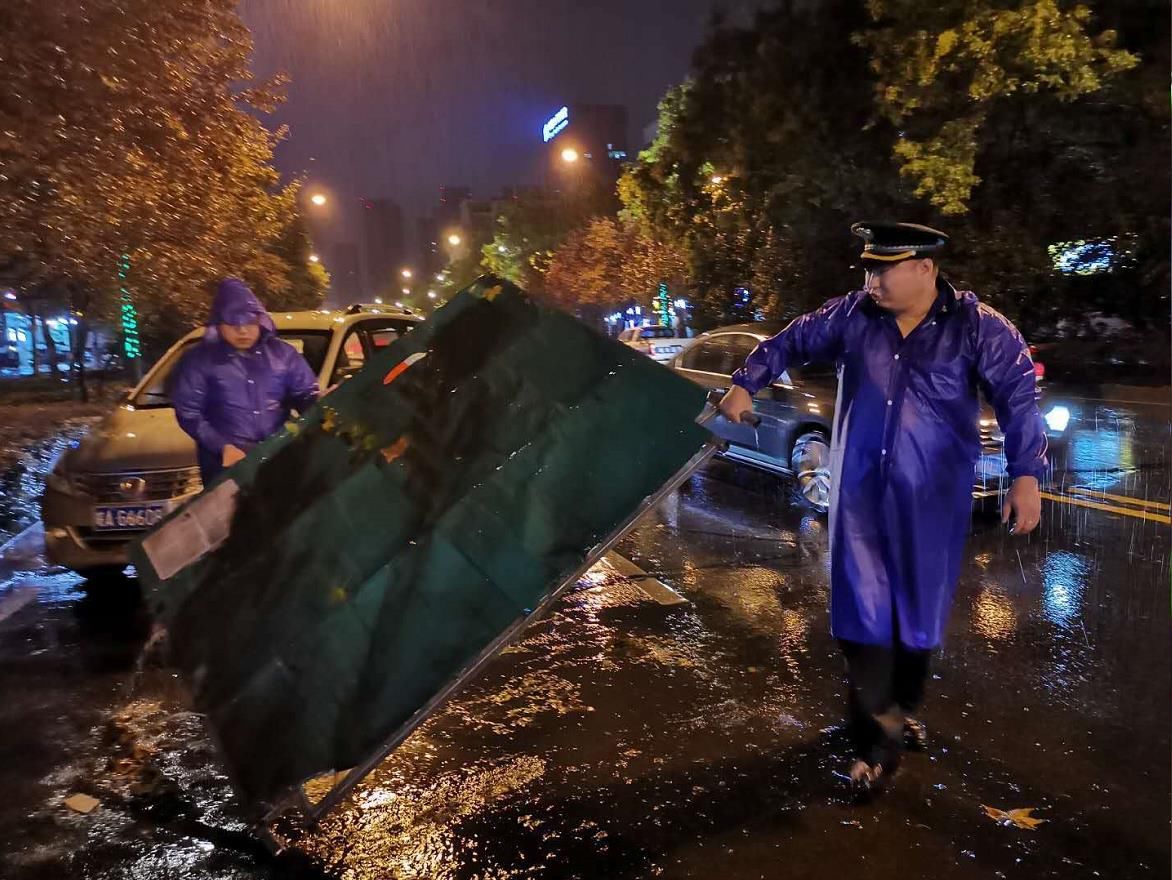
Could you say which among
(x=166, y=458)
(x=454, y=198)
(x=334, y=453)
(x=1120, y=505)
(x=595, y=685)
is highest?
(x=454, y=198)

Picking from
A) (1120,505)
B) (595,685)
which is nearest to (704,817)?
(595,685)

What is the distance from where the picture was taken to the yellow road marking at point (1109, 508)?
→ 24.6 feet

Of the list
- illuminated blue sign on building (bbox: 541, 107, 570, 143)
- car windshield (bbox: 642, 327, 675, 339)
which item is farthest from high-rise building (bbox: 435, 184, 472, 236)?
car windshield (bbox: 642, 327, 675, 339)

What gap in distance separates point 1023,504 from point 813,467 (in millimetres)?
5077

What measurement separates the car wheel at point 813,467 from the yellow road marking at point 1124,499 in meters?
2.57

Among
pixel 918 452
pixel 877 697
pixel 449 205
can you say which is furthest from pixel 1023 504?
pixel 449 205

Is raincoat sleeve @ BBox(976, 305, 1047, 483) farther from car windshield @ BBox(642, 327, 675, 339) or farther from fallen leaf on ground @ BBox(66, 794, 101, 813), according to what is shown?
car windshield @ BBox(642, 327, 675, 339)

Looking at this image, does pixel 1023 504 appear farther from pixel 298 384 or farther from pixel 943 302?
pixel 298 384

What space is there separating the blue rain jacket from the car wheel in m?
4.73

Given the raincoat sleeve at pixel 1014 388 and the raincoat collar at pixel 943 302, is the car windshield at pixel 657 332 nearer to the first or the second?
the raincoat collar at pixel 943 302

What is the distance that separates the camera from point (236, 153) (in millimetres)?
12352

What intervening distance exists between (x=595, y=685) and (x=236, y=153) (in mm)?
10554

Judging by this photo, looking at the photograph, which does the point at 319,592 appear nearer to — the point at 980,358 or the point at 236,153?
the point at 980,358

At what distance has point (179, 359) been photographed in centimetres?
693
